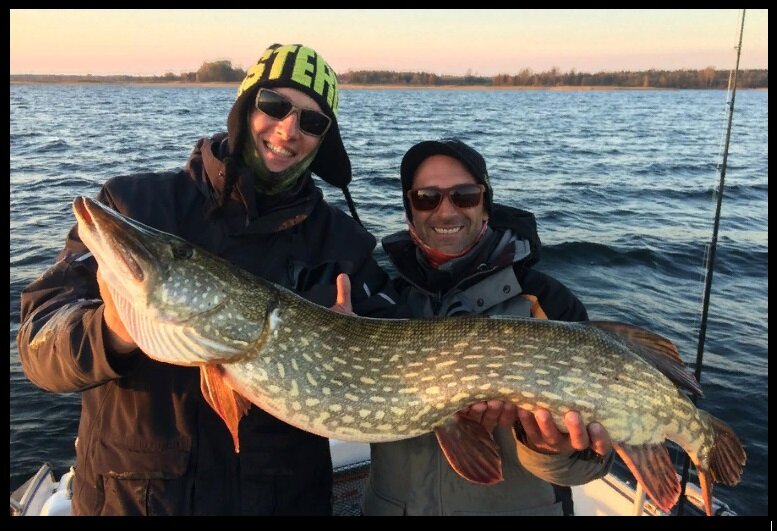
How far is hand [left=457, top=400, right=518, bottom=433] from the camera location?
2059 mm

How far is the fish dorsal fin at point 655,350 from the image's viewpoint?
2.12m

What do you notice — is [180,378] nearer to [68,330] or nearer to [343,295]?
[68,330]

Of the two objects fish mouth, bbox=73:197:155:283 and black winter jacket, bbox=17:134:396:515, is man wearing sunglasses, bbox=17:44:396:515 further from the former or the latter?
fish mouth, bbox=73:197:155:283

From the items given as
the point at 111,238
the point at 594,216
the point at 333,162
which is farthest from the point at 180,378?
the point at 594,216

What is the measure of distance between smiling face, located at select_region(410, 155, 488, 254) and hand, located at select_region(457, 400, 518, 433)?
0.75 metres

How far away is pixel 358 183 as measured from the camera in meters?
12.3

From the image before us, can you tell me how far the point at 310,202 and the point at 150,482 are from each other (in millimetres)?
1117

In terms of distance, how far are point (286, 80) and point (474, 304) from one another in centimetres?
120

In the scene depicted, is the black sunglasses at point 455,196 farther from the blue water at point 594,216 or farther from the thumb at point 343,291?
the blue water at point 594,216

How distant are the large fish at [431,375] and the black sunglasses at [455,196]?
706 millimetres

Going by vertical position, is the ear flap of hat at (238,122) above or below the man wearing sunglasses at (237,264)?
above

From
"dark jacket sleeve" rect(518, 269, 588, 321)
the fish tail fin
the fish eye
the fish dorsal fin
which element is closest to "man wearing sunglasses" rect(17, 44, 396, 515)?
the fish eye

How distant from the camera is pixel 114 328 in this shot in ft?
5.74

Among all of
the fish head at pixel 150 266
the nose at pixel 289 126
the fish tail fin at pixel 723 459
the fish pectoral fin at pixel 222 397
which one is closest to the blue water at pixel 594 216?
the fish tail fin at pixel 723 459
